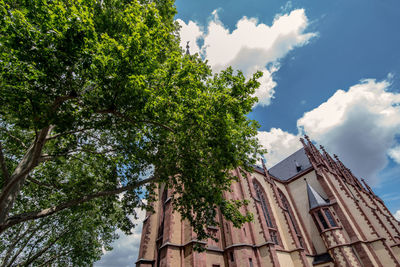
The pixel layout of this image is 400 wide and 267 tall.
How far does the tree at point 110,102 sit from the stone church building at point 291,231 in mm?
5534

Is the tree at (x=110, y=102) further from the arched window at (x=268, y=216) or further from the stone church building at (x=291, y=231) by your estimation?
the arched window at (x=268, y=216)

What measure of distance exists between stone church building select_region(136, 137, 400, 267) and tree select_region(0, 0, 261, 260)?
5534 millimetres

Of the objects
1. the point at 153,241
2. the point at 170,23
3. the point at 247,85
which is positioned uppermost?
the point at 170,23

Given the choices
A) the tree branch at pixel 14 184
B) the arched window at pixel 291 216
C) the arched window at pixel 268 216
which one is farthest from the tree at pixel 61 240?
the arched window at pixel 291 216

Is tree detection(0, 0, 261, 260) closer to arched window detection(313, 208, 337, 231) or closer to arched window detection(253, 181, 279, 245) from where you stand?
arched window detection(253, 181, 279, 245)

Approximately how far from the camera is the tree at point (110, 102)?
224 inches

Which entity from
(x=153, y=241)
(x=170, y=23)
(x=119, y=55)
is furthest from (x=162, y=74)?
(x=153, y=241)

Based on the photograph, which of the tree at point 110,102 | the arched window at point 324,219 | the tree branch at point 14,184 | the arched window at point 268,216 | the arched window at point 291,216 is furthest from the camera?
the arched window at point 291,216

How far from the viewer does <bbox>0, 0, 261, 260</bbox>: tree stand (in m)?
5.70

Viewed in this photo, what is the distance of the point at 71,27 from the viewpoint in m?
5.76

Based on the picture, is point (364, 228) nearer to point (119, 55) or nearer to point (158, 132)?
point (158, 132)

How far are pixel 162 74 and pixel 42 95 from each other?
373 cm

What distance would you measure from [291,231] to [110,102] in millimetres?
20223

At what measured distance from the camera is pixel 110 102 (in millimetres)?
6699
